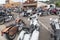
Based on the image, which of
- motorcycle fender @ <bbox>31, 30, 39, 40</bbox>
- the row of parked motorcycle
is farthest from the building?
motorcycle fender @ <bbox>31, 30, 39, 40</bbox>

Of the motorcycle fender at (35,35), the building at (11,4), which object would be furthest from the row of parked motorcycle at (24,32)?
the building at (11,4)

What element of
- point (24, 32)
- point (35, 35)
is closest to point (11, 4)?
point (24, 32)

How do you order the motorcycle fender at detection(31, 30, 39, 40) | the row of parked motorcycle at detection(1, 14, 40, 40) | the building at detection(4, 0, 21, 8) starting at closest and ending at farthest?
the motorcycle fender at detection(31, 30, 39, 40), the row of parked motorcycle at detection(1, 14, 40, 40), the building at detection(4, 0, 21, 8)

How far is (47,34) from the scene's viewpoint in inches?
292

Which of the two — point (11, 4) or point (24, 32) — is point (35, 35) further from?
point (11, 4)

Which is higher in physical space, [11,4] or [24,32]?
[24,32]

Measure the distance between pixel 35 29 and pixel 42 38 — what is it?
2.89ft

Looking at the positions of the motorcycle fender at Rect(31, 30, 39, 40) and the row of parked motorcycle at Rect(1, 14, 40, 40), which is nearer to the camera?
the motorcycle fender at Rect(31, 30, 39, 40)

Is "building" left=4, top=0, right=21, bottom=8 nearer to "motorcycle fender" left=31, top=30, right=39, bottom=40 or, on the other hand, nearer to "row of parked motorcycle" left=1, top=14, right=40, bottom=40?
"row of parked motorcycle" left=1, top=14, right=40, bottom=40

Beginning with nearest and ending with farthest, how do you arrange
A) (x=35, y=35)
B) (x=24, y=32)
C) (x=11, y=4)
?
(x=35, y=35), (x=24, y=32), (x=11, y=4)

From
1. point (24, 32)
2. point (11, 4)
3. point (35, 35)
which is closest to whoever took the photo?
point (35, 35)

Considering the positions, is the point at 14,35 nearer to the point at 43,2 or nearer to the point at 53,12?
the point at 53,12

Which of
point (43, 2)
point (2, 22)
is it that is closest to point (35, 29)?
point (2, 22)

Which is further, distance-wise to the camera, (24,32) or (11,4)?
(11,4)
